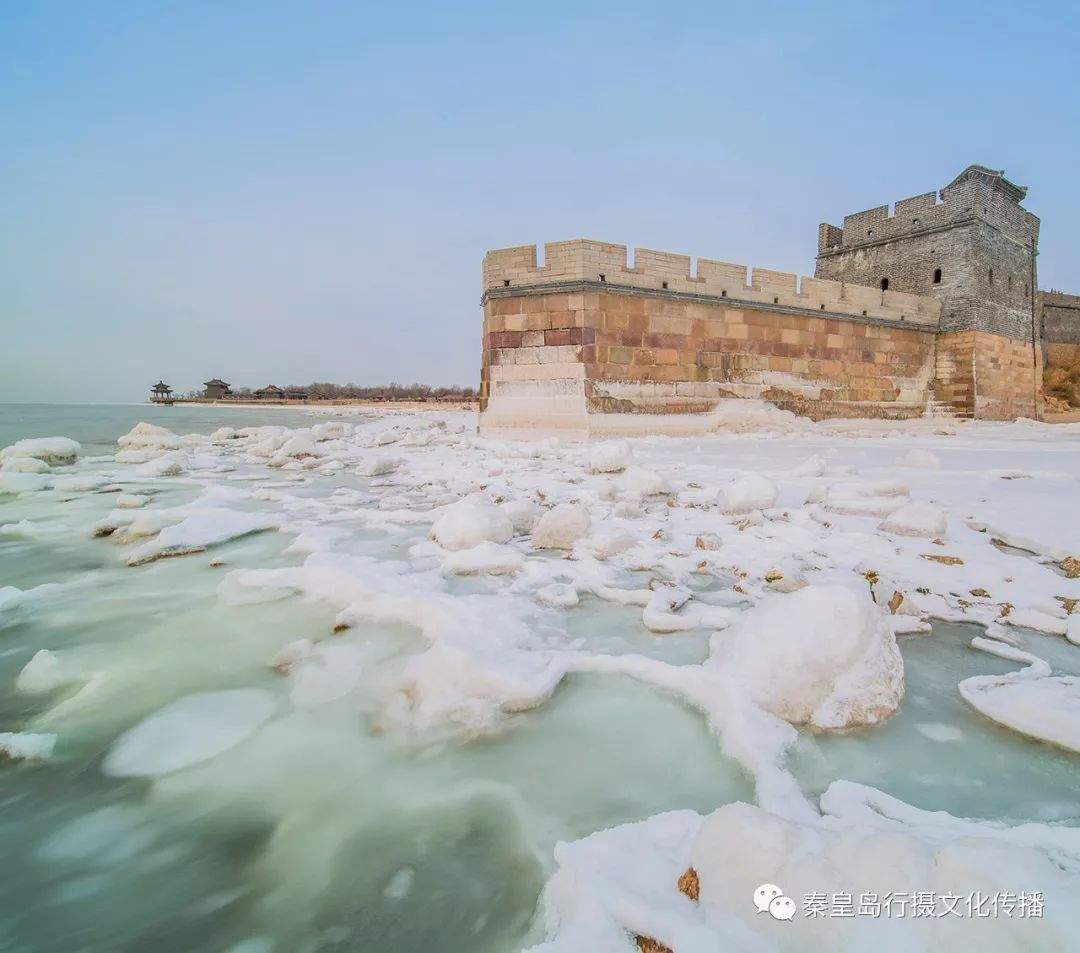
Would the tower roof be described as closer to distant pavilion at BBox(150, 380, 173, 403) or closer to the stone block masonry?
the stone block masonry

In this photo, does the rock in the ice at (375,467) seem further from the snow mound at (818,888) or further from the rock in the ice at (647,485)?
the snow mound at (818,888)

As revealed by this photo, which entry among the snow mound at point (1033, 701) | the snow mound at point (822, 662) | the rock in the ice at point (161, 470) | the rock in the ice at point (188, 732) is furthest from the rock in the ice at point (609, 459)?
the rock in the ice at point (161, 470)

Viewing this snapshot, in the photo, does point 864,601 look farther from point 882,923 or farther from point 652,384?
point 652,384

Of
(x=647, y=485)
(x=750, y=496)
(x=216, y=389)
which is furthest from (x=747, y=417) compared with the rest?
(x=216, y=389)

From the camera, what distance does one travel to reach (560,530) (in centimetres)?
255

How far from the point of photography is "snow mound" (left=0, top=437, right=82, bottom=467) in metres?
5.91

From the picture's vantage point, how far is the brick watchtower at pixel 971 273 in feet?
33.6

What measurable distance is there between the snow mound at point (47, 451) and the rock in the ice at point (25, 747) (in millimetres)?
6445

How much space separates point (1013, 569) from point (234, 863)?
8.97 ft

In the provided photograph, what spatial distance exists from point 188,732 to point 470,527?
55.9 inches

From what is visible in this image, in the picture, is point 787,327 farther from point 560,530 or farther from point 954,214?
point 560,530

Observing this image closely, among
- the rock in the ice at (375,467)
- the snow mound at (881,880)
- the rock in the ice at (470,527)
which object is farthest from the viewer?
the rock in the ice at (375,467)

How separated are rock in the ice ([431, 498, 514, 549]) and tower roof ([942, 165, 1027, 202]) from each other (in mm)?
13025

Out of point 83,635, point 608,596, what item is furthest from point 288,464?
point 608,596
